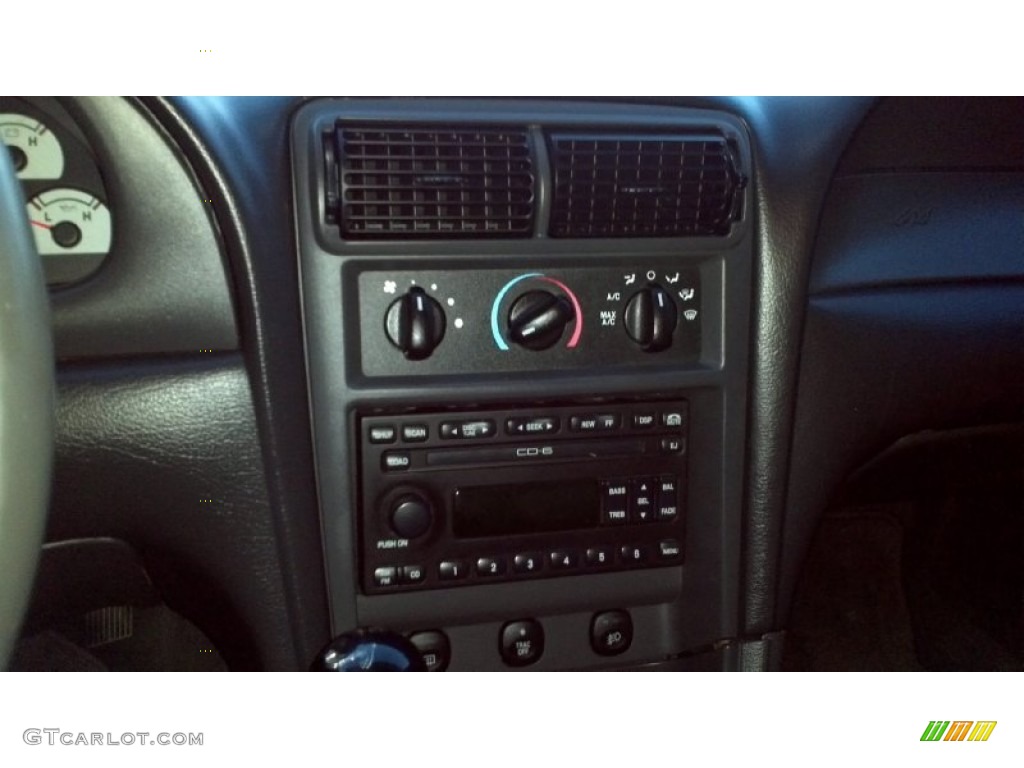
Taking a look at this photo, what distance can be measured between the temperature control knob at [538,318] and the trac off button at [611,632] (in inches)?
11.0

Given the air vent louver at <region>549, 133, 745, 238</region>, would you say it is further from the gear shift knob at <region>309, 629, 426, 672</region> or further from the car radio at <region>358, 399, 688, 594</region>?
the gear shift knob at <region>309, 629, 426, 672</region>

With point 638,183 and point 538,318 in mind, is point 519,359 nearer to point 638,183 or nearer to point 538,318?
point 538,318

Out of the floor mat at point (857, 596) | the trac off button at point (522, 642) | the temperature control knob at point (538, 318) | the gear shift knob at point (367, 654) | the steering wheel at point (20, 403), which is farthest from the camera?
the floor mat at point (857, 596)

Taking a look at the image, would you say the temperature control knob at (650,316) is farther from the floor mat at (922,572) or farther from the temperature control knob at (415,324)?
the floor mat at (922,572)

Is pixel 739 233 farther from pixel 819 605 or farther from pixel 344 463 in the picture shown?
pixel 819 605

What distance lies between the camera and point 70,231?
0.85m

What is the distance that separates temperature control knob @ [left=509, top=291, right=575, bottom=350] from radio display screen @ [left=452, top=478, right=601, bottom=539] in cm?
13

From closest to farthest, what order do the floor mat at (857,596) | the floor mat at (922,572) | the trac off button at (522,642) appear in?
the trac off button at (522,642) < the floor mat at (922,572) < the floor mat at (857,596)

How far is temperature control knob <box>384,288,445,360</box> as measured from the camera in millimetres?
899

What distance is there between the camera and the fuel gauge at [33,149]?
2.72 ft

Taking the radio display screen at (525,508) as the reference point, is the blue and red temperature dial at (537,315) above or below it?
above
